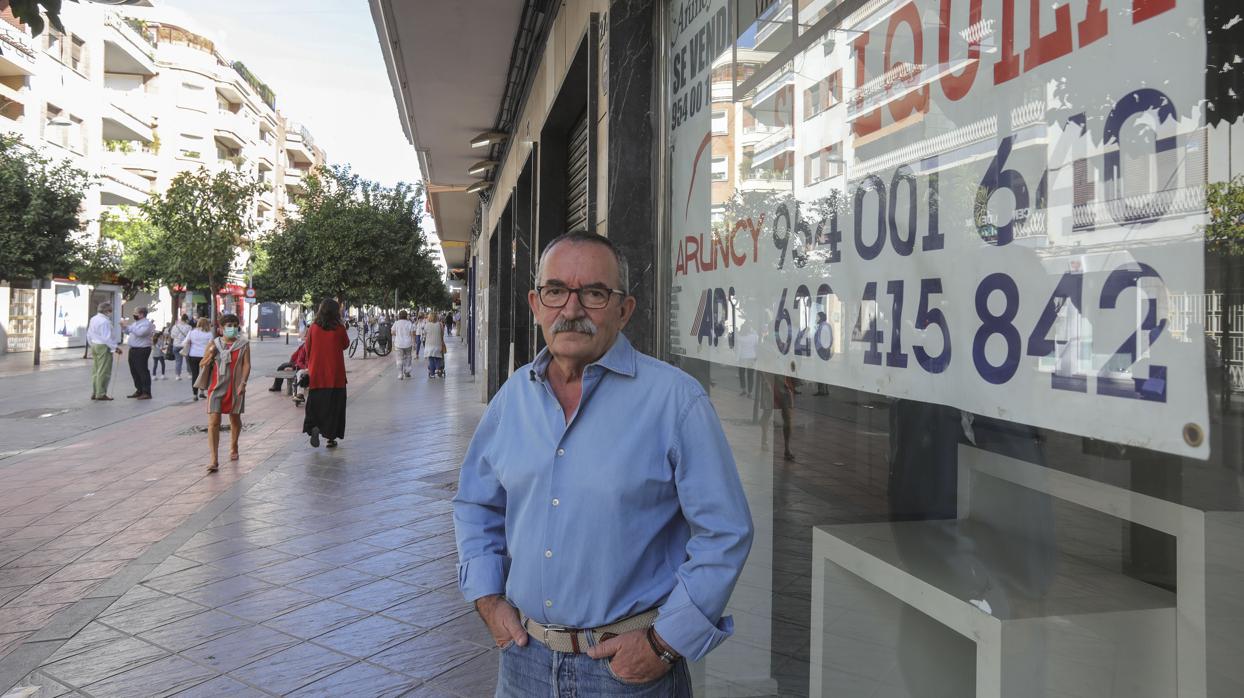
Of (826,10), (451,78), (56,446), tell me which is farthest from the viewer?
(56,446)

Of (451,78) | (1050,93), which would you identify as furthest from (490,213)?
(1050,93)

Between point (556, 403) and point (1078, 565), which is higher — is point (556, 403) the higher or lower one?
the higher one

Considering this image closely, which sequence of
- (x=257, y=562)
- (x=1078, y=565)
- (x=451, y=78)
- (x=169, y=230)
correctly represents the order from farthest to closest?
(x=169, y=230)
(x=451, y=78)
(x=257, y=562)
(x=1078, y=565)

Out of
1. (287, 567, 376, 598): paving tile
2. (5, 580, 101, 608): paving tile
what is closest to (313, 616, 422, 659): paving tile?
(287, 567, 376, 598): paving tile

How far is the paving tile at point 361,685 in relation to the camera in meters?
3.80

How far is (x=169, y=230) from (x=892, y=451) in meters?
21.9

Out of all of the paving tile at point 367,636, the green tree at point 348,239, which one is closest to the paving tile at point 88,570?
the paving tile at point 367,636

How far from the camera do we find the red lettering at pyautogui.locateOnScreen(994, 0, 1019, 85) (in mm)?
1727

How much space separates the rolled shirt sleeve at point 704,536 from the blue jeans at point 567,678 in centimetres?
18

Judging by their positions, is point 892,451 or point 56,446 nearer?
point 892,451

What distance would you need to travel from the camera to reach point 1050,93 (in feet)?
5.37

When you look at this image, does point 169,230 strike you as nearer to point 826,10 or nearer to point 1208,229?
point 826,10

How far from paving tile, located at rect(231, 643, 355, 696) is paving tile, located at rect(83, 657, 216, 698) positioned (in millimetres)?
186

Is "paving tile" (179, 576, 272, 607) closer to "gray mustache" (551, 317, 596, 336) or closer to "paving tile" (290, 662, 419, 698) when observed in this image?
"paving tile" (290, 662, 419, 698)
